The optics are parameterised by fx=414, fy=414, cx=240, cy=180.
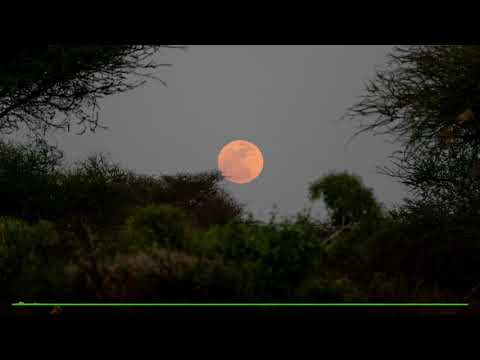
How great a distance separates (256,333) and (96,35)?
3.43 metres

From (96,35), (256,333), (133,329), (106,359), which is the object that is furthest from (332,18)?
(106,359)

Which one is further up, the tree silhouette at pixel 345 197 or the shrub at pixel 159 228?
the tree silhouette at pixel 345 197

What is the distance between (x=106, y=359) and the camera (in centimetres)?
393

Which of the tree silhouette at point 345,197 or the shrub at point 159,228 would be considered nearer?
the shrub at point 159,228

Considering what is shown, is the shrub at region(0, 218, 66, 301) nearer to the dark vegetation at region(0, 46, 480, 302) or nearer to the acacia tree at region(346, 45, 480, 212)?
the dark vegetation at region(0, 46, 480, 302)

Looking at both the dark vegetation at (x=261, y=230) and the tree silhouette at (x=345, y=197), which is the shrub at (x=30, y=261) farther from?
the tree silhouette at (x=345, y=197)

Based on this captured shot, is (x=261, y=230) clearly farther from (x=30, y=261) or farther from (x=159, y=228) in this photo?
(x=30, y=261)

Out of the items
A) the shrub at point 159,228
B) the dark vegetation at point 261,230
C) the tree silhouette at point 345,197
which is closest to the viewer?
the dark vegetation at point 261,230

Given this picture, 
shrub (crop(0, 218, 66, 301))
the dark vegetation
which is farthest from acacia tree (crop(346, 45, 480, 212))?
shrub (crop(0, 218, 66, 301))

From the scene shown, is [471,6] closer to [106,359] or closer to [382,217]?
[106,359]

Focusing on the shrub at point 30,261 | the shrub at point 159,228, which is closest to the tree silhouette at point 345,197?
the shrub at point 159,228

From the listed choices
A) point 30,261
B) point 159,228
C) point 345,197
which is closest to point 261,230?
point 159,228

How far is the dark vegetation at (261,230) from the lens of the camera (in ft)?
17.2

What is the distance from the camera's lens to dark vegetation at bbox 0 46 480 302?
17.2 ft
